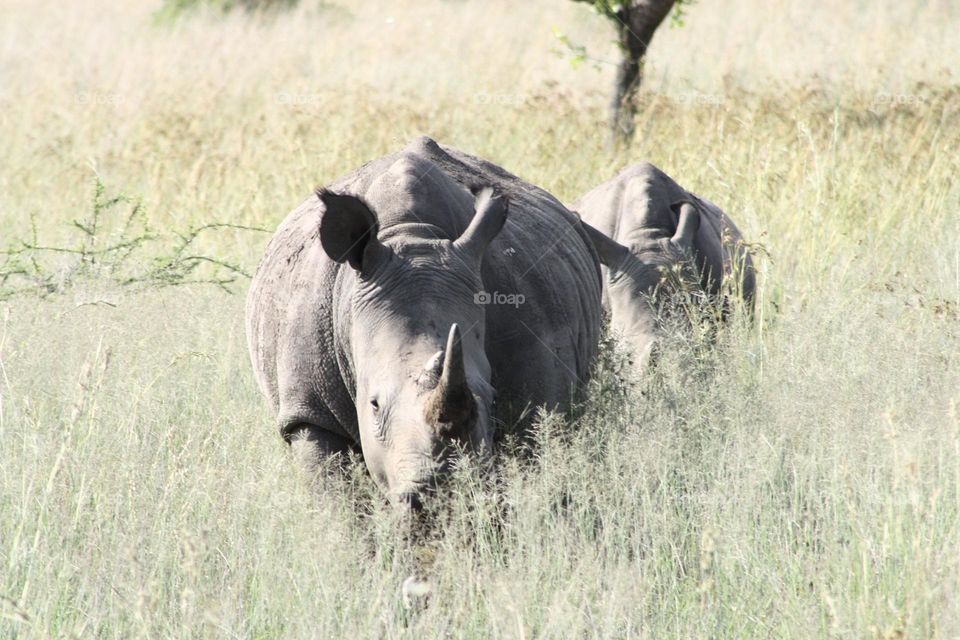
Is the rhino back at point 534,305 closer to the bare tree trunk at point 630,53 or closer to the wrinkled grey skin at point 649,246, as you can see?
the wrinkled grey skin at point 649,246

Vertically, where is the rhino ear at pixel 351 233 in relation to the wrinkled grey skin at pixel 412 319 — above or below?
above

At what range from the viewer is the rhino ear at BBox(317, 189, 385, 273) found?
4.07 m

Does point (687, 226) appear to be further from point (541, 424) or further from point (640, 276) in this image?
point (541, 424)

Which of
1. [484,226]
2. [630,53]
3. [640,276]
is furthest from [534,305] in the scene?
[630,53]

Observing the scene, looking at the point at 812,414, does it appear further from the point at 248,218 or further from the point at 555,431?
the point at 248,218

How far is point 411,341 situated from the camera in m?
3.95

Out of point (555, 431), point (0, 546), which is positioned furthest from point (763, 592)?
point (0, 546)

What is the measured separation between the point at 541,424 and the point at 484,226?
727 mm

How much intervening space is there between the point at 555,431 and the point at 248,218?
5339mm

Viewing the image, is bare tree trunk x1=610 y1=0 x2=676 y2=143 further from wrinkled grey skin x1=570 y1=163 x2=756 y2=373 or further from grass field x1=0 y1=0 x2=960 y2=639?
wrinkled grey skin x1=570 y1=163 x2=756 y2=373

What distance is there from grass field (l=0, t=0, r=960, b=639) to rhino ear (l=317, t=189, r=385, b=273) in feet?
2.53

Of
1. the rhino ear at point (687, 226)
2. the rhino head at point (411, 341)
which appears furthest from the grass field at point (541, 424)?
the rhino ear at point (687, 226)

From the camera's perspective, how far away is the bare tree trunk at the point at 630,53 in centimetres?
1104

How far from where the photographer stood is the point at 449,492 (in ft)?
12.4
